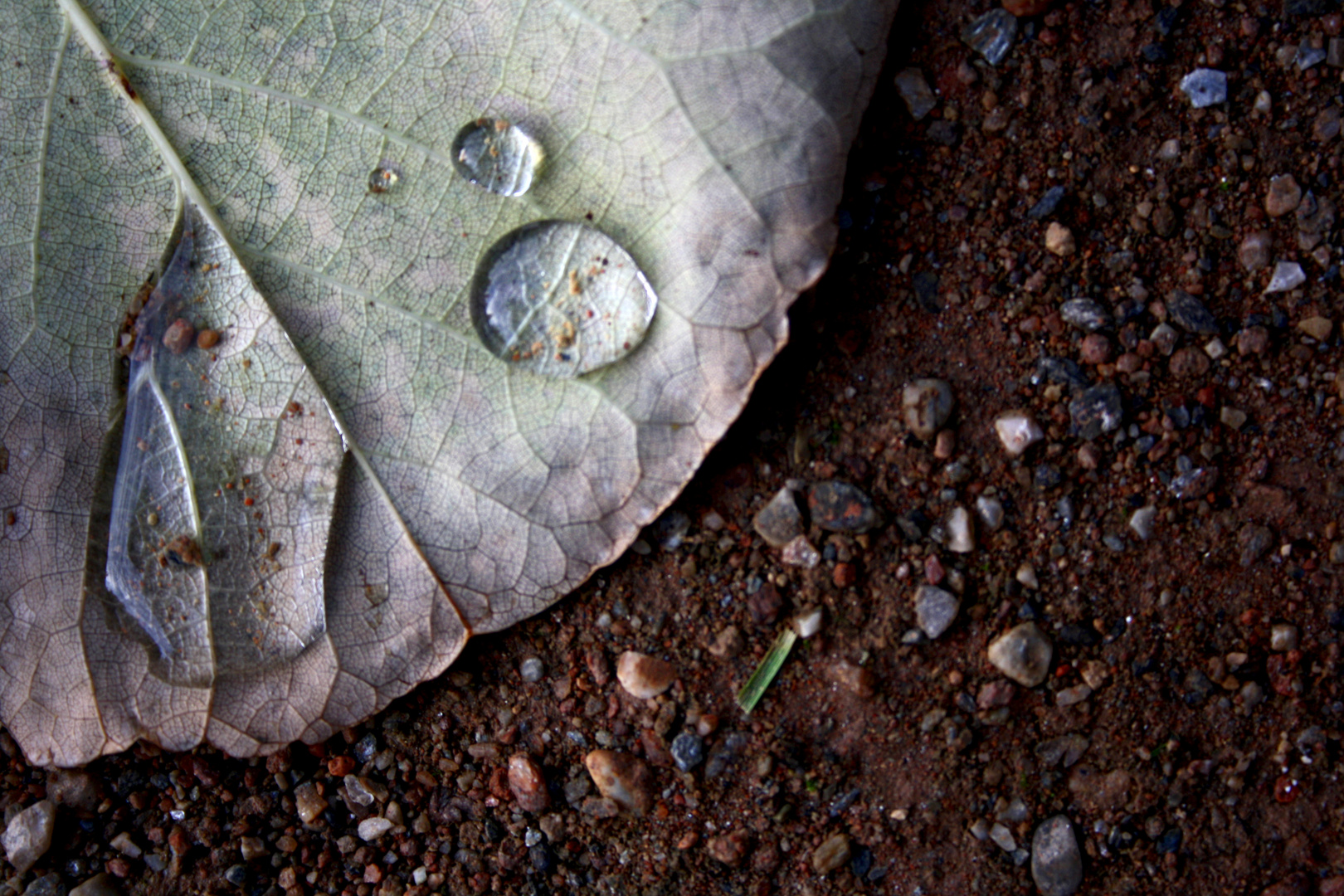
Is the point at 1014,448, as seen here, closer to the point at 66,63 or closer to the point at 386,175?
the point at 386,175

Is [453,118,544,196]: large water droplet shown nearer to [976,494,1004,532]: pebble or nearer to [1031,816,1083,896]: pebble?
[976,494,1004,532]: pebble

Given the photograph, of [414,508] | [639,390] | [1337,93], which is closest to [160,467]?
[414,508]

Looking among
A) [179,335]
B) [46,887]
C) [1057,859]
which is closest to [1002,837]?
[1057,859]

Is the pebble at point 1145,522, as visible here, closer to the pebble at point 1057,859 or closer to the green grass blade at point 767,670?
the pebble at point 1057,859

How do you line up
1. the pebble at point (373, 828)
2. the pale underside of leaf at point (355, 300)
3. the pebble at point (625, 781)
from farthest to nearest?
the pebble at point (373, 828), the pebble at point (625, 781), the pale underside of leaf at point (355, 300)

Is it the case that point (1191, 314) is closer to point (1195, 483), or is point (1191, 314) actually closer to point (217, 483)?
point (1195, 483)

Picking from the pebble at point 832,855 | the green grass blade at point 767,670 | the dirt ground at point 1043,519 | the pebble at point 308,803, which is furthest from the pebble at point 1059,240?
the pebble at point 308,803

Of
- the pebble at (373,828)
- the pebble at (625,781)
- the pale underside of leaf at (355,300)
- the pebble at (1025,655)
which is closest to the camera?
the pale underside of leaf at (355,300)

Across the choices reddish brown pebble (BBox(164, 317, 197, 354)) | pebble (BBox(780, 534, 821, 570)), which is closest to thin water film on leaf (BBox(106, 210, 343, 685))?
reddish brown pebble (BBox(164, 317, 197, 354))
